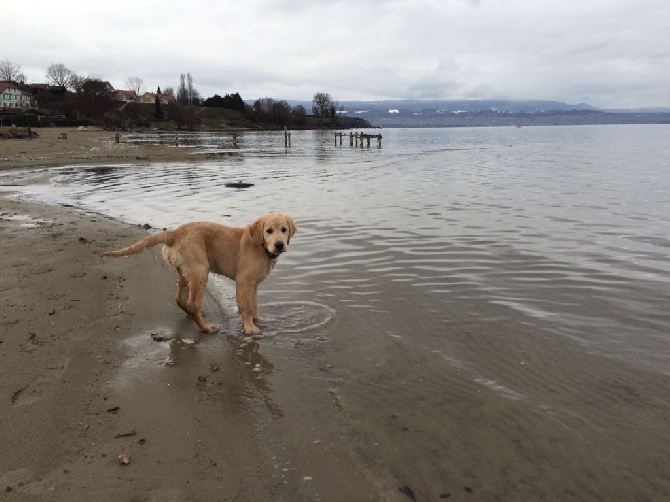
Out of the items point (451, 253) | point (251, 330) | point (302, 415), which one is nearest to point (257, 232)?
point (251, 330)

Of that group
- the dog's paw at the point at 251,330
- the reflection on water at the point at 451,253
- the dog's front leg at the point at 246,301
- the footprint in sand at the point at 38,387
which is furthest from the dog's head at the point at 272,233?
the footprint in sand at the point at 38,387

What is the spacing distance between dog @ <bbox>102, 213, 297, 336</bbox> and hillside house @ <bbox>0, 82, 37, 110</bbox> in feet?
462

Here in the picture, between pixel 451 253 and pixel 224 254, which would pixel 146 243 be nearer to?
pixel 224 254

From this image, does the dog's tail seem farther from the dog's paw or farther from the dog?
the dog's paw

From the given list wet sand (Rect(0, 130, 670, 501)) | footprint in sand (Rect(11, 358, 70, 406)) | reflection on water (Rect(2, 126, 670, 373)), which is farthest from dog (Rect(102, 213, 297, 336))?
footprint in sand (Rect(11, 358, 70, 406))

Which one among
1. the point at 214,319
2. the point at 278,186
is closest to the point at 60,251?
the point at 214,319

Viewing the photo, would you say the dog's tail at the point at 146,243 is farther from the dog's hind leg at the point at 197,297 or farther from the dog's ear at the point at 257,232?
the dog's ear at the point at 257,232

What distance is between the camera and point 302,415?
12.9 feet

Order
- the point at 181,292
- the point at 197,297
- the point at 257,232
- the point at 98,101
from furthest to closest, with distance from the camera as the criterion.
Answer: the point at 98,101, the point at 181,292, the point at 257,232, the point at 197,297

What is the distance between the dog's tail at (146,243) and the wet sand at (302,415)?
80cm

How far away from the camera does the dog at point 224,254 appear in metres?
5.76

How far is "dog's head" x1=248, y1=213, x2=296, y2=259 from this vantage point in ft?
18.7

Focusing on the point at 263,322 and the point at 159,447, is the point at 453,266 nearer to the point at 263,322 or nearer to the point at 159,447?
the point at 263,322

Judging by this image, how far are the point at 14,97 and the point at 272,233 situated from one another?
14865cm
